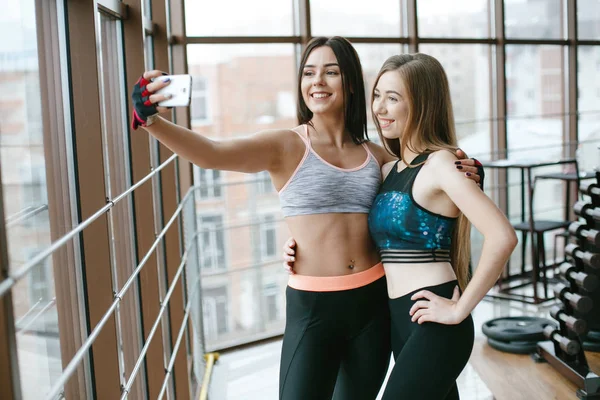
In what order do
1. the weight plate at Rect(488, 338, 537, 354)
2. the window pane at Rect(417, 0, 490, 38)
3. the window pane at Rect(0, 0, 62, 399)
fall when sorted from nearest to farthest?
the window pane at Rect(0, 0, 62, 399)
the weight plate at Rect(488, 338, 537, 354)
the window pane at Rect(417, 0, 490, 38)

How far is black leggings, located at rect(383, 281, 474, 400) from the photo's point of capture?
1573mm

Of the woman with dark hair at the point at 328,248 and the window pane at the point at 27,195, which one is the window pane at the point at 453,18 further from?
the window pane at the point at 27,195

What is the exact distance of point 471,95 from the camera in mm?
5016

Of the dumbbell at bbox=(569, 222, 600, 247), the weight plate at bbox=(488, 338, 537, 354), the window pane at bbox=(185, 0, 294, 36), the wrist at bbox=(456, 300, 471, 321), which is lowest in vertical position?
the weight plate at bbox=(488, 338, 537, 354)

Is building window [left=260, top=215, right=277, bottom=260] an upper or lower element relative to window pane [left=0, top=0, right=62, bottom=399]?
lower

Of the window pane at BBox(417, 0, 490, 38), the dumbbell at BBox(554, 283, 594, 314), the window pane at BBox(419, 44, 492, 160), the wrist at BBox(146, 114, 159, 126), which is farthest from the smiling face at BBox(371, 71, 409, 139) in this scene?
the window pane at BBox(419, 44, 492, 160)

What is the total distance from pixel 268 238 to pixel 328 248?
246 cm

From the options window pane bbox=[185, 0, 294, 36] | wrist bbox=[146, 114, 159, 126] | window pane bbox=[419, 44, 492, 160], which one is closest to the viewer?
wrist bbox=[146, 114, 159, 126]

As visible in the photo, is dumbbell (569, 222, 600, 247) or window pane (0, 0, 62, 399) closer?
window pane (0, 0, 62, 399)

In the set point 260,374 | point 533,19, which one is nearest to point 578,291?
point 260,374

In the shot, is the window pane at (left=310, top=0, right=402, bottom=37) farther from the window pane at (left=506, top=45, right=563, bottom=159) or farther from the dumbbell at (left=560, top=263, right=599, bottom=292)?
the dumbbell at (left=560, top=263, right=599, bottom=292)

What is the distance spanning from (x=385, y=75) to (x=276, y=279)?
2.77 m

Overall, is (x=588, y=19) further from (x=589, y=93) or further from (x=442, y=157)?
(x=442, y=157)

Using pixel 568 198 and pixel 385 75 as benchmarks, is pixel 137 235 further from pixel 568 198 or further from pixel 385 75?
pixel 568 198
